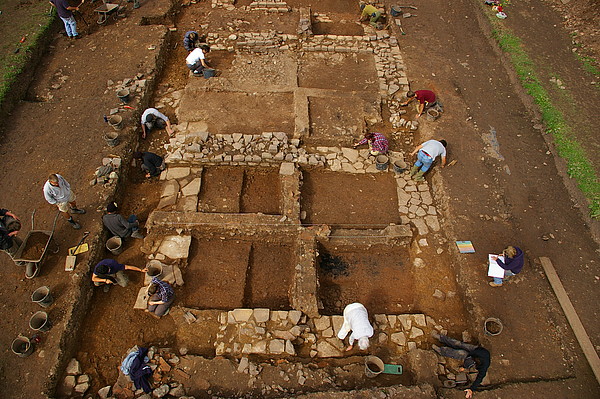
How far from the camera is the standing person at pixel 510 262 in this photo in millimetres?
6027

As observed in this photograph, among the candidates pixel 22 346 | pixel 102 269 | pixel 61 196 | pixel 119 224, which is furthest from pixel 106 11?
pixel 22 346

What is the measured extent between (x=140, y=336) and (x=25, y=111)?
6.67m

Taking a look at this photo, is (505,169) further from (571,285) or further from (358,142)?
(358,142)

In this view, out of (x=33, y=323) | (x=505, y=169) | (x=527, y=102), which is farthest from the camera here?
(x=527, y=102)

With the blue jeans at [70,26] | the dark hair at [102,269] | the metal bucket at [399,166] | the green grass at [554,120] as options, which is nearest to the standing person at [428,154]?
the metal bucket at [399,166]

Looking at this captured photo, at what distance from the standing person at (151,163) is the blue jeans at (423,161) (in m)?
5.68

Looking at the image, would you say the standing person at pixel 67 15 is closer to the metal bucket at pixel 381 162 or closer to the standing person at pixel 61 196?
the standing person at pixel 61 196

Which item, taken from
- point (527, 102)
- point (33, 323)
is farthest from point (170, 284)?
point (527, 102)

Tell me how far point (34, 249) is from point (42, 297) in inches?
41.4

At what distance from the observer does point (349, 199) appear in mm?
7914

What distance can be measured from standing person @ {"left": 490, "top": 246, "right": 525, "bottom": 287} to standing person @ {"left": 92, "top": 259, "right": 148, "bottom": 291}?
6.29 meters

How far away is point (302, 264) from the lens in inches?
260

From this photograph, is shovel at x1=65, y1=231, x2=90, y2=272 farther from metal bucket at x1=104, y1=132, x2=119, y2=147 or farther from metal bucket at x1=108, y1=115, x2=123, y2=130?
metal bucket at x1=108, y1=115, x2=123, y2=130

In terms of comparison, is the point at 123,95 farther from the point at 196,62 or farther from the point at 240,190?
the point at 240,190
